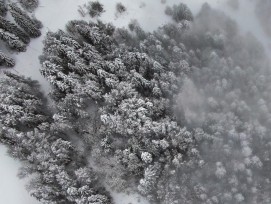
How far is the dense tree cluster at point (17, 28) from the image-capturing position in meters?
92.4

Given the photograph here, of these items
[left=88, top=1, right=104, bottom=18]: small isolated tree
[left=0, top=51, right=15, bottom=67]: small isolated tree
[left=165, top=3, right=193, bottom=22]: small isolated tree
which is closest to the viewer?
[left=0, top=51, right=15, bottom=67]: small isolated tree

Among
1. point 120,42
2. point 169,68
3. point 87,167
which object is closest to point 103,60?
point 120,42

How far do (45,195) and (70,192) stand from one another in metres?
4.99

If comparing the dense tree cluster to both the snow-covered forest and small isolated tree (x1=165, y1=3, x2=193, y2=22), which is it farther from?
small isolated tree (x1=165, y1=3, x2=193, y2=22)

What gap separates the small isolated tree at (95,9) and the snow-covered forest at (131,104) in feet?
0.83

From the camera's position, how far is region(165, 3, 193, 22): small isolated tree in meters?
97.9

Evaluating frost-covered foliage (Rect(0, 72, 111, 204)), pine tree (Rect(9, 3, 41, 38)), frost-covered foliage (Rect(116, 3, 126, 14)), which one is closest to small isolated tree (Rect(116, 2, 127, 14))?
frost-covered foliage (Rect(116, 3, 126, 14))

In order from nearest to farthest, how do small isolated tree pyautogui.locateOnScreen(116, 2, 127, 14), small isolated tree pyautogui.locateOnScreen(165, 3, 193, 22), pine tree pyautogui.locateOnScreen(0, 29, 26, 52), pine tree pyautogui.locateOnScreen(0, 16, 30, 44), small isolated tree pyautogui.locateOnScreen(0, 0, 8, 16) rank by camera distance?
pine tree pyautogui.locateOnScreen(0, 29, 26, 52), pine tree pyautogui.locateOnScreen(0, 16, 30, 44), small isolated tree pyautogui.locateOnScreen(0, 0, 8, 16), small isolated tree pyautogui.locateOnScreen(165, 3, 193, 22), small isolated tree pyautogui.locateOnScreen(116, 2, 127, 14)

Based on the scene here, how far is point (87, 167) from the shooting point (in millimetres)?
83875

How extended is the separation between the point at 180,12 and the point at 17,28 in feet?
129

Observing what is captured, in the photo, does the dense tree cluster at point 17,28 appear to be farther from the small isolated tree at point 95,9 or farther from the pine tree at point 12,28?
the small isolated tree at point 95,9

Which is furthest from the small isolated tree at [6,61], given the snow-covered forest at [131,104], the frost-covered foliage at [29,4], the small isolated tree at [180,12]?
the small isolated tree at [180,12]

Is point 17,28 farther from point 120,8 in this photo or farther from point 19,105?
point 120,8

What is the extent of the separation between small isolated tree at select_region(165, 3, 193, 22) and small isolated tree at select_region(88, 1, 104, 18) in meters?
16.8
